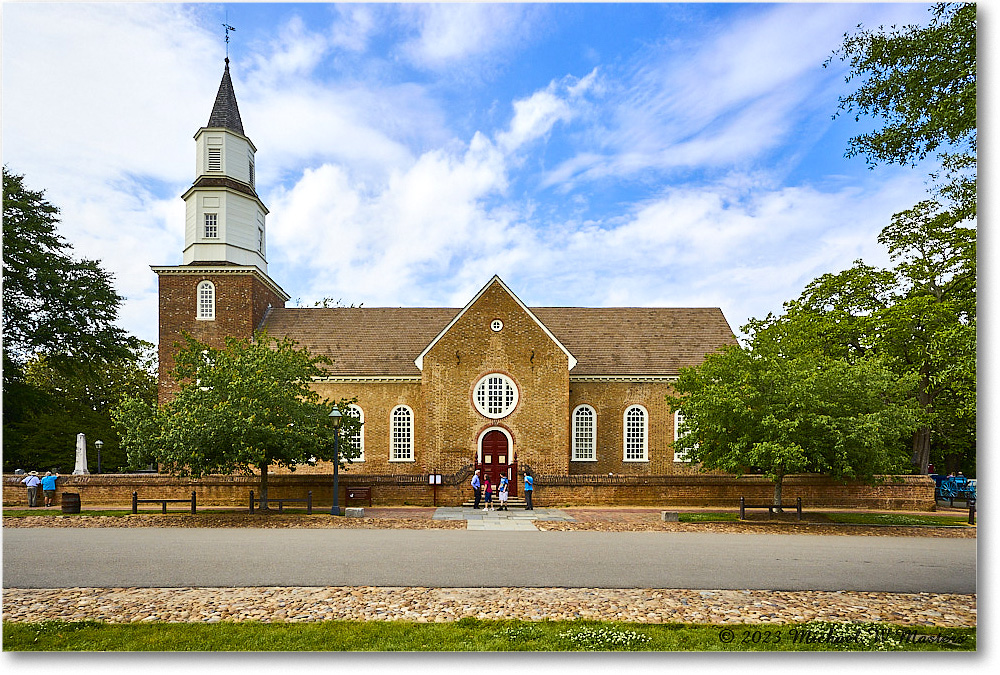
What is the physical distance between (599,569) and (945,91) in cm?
982

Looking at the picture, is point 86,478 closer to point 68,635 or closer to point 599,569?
point 68,635

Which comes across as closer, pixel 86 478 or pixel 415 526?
pixel 415 526

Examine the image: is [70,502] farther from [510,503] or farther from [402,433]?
[510,503]

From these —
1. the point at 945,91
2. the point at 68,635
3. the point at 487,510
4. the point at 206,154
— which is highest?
the point at 206,154

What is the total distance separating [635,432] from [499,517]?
36.0ft

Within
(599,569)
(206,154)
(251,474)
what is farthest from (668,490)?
(206,154)

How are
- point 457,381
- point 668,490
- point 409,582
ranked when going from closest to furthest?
point 409,582, point 668,490, point 457,381

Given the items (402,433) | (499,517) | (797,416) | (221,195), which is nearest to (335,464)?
(499,517)

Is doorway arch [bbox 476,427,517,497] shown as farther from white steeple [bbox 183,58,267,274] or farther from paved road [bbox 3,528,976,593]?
white steeple [bbox 183,58,267,274]

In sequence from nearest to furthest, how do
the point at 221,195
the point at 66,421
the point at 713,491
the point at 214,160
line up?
the point at 713,491 → the point at 221,195 → the point at 214,160 → the point at 66,421

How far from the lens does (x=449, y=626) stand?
8656 millimetres

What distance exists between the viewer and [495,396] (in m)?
27.4

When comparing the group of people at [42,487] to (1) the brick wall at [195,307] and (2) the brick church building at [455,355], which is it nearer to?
(2) the brick church building at [455,355]

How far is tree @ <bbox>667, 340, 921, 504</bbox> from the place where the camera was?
748 inches
